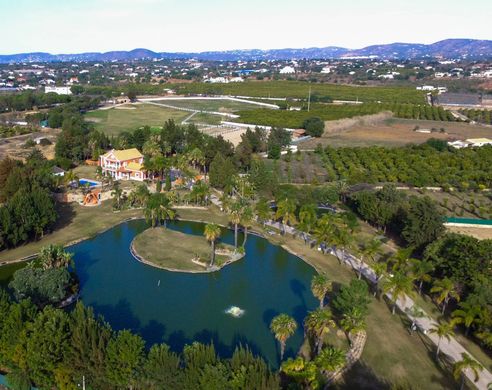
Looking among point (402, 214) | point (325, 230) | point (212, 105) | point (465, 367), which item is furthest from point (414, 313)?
point (212, 105)

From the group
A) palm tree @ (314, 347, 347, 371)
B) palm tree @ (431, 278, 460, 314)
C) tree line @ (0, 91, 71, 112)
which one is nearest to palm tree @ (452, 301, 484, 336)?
palm tree @ (431, 278, 460, 314)

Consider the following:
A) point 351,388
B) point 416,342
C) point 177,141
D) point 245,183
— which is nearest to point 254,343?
point 351,388

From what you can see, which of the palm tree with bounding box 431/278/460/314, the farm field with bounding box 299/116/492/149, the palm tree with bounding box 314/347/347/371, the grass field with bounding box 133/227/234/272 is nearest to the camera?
the palm tree with bounding box 314/347/347/371

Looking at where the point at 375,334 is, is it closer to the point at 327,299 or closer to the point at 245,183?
the point at 327,299

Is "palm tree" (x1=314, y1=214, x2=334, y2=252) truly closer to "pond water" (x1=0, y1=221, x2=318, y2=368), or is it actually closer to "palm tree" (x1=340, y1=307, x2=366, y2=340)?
"pond water" (x1=0, y1=221, x2=318, y2=368)

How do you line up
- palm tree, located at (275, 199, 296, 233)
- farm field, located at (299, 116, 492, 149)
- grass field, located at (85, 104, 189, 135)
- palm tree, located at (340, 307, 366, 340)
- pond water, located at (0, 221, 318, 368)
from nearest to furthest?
palm tree, located at (340, 307, 366, 340)
pond water, located at (0, 221, 318, 368)
palm tree, located at (275, 199, 296, 233)
farm field, located at (299, 116, 492, 149)
grass field, located at (85, 104, 189, 135)

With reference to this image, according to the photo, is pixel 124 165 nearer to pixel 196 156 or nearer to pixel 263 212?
pixel 196 156
